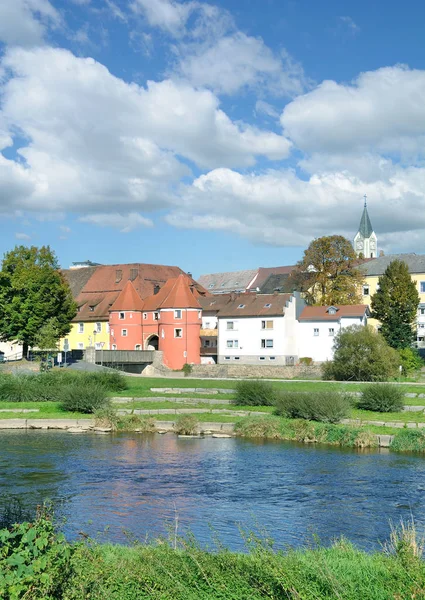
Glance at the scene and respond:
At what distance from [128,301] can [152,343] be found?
624 centimetres

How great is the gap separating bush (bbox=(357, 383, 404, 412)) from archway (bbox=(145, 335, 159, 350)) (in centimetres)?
5154

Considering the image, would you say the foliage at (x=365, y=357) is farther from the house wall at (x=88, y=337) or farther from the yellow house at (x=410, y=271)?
the house wall at (x=88, y=337)

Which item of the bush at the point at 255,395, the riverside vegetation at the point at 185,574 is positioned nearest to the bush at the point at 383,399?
the bush at the point at 255,395

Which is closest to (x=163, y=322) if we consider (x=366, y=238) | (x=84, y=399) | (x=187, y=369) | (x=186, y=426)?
(x=187, y=369)

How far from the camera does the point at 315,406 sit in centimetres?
3653

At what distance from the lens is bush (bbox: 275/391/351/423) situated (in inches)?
1412

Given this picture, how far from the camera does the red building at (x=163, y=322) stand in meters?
85.4

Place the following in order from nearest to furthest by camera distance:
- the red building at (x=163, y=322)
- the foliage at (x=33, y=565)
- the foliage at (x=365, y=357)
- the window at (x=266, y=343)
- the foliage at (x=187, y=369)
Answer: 1. the foliage at (x=33, y=565)
2. the foliage at (x=365, y=357)
3. the foliage at (x=187, y=369)
4. the window at (x=266, y=343)
5. the red building at (x=163, y=322)

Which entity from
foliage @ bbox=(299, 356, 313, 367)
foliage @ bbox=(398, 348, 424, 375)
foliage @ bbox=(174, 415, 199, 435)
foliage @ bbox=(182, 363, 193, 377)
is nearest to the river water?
foliage @ bbox=(174, 415, 199, 435)

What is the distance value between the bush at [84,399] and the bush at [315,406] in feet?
32.3

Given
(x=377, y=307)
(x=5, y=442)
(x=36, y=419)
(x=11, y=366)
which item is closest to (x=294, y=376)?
(x=377, y=307)

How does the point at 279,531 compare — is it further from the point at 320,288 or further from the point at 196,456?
the point at 320,288

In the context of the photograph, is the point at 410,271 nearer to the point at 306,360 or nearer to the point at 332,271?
the point at 332,271

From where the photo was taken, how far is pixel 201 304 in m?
93.6
